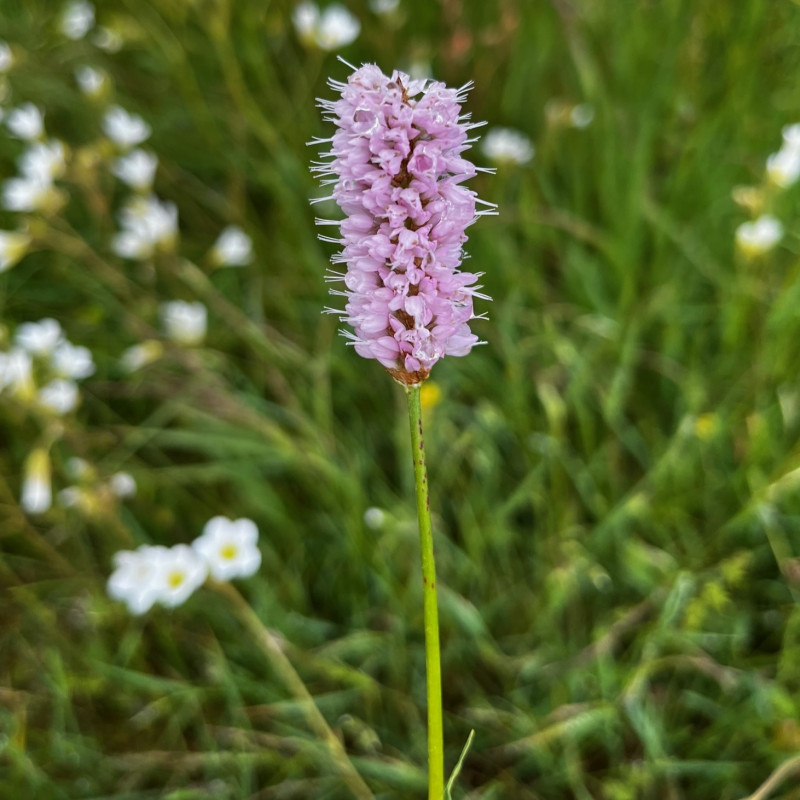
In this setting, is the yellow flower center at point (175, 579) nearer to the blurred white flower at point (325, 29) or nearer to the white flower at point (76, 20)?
the blurred white flower at point (325, 29)

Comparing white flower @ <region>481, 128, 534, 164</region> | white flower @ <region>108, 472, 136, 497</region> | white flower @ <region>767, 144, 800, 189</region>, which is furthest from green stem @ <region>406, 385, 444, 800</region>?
white flower @ <region>481, 128, 534, 164</region>

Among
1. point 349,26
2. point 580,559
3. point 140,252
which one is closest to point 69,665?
point 140,252

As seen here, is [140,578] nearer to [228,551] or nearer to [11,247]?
[228,551]

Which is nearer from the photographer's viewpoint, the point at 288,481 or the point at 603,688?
the point at 603,688

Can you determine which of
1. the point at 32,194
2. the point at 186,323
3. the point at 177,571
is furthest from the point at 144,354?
the point at 177,571

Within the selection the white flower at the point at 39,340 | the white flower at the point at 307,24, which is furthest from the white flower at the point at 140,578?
the white flower at the point at 307,24

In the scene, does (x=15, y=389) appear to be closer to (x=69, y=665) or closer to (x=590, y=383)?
(x=69, y=665)
